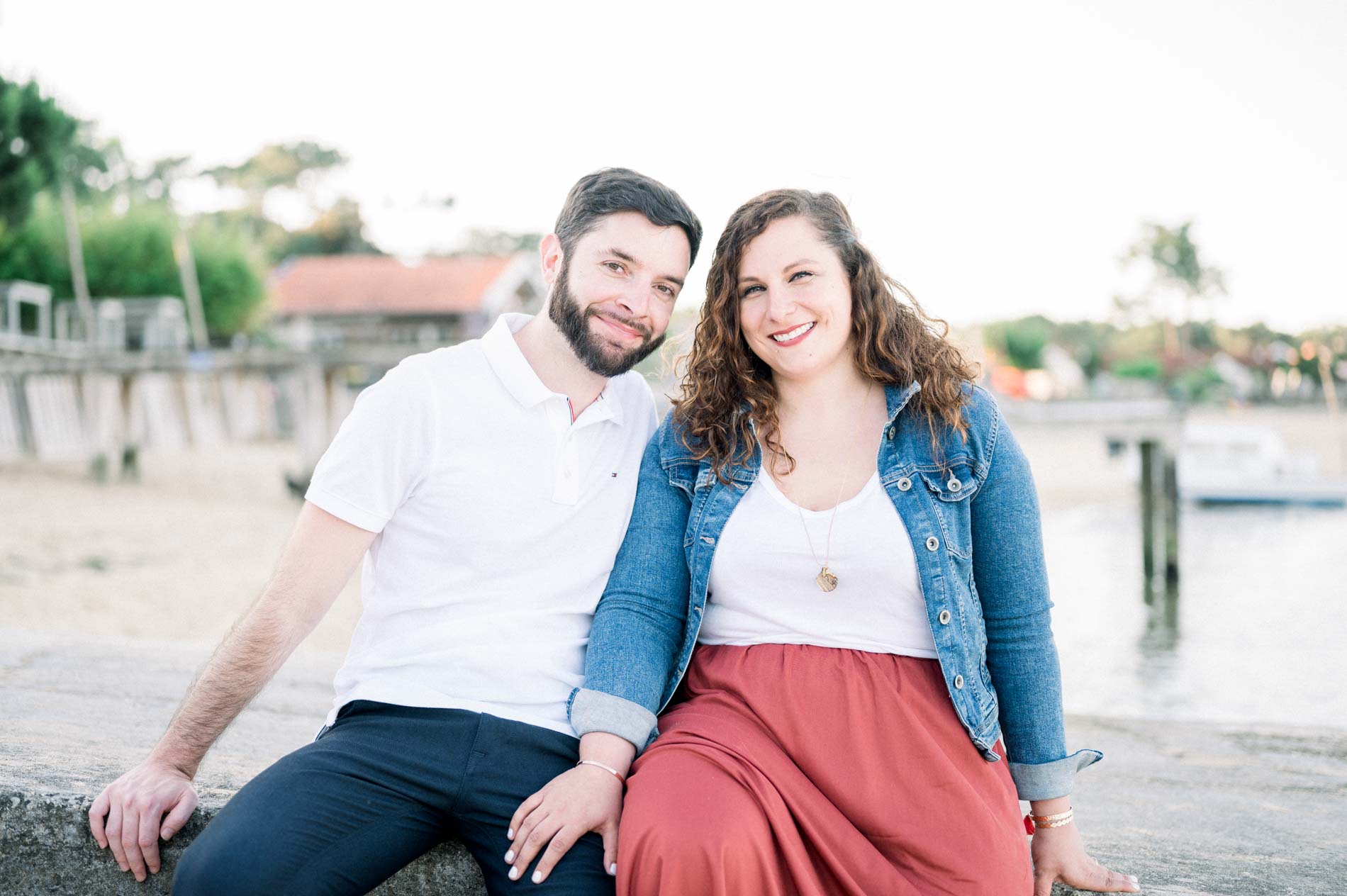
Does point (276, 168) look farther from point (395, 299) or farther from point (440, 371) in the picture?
point (440, 371)

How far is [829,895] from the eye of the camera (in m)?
1.80

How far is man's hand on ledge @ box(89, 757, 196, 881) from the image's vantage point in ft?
6.68

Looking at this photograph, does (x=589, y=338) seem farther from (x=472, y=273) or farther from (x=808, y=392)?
(x=472, y=273)

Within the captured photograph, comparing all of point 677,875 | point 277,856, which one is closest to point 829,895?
point 677,875

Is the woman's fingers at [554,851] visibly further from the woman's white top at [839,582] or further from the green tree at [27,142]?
the green tree at [27,142]

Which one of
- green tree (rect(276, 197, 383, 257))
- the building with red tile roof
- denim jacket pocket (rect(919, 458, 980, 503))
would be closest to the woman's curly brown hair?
denim jacket pocket (rect(919, 458, 980, 503))

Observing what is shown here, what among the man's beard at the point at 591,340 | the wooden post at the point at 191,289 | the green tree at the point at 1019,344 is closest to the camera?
the man's beard at the point at 591,340

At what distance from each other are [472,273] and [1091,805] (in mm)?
35939

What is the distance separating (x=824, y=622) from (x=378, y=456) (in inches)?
39.3

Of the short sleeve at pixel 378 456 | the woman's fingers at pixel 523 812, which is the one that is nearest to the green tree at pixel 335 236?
the short sleeve at pixel 378 456

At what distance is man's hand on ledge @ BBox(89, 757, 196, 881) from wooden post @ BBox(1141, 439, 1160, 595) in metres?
13.5

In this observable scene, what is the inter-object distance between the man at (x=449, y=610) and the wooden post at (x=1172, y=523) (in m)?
12.6

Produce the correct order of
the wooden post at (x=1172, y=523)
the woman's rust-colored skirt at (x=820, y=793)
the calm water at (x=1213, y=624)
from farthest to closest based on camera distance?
1. the wooden post at (x=1172, y=523)
2. the calm water at (x=1213, y=624)
3. the woman's rust-colored skirt at (x=820, y=793)

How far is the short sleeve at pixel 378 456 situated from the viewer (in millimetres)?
2113
